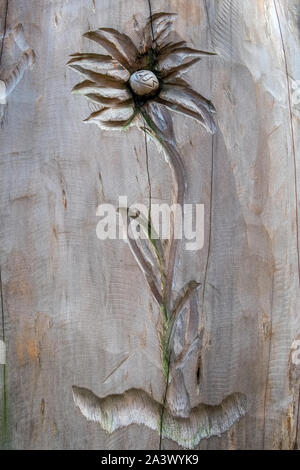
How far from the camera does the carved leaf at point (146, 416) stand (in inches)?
50.1

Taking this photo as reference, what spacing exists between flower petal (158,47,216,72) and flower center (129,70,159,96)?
4 cm

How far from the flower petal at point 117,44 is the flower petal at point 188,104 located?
9 centimetres

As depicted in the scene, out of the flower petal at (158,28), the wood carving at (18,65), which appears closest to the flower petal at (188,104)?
the flower petal at (158,28)

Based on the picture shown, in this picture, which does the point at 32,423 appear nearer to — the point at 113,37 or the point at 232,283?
the point at 232,283

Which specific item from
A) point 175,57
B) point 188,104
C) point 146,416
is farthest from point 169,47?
point 146,416

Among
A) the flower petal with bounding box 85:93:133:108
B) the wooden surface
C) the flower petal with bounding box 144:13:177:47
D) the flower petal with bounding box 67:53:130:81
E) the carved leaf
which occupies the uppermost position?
the flower petal with bounding box 144:13:177:47

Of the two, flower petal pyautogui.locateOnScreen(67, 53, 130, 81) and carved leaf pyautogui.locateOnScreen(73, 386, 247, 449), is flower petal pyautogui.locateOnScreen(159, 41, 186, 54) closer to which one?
flower petal pyautogui.locateOnScreen(67, 53, 130, 81)

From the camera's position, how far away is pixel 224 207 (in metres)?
1.34

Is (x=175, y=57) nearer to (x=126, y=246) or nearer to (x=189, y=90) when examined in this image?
(x=189, y=90)

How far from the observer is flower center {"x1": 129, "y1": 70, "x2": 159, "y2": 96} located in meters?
1.32

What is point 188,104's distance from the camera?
1.34 meters

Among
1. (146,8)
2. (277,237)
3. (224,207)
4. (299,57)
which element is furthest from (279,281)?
(146,8)

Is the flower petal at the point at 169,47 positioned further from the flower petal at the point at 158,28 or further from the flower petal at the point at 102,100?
the flower petal at the point at 102,100

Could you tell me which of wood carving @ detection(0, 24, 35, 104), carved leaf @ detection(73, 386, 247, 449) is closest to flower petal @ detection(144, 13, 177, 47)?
wood carving @ detection(0, 24, 35, 104)
